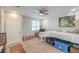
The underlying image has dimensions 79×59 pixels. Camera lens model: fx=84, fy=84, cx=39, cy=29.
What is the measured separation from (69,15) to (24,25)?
0.86 metres

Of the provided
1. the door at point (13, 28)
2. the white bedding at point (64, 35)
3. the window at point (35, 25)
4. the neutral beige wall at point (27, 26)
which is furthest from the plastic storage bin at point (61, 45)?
the door at point (13, 28)

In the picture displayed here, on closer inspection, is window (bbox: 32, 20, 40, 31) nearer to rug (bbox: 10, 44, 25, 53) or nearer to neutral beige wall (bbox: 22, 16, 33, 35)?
neutral beige wall (bbox: 22, 16, 33, 35)

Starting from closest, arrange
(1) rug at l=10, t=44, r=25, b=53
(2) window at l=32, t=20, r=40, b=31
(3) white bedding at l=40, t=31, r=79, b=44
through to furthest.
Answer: (1) rug at l=10, t=44, r=25, b=53, (3) white bedding at l=40, t=31, r=79, b=44, (2) window at l=32, t=20, r=40, b=31

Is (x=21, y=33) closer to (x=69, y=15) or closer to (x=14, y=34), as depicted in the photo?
(x=14, y=34)

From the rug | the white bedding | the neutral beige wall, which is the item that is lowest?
the rug

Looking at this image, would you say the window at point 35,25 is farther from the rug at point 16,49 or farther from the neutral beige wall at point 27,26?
the rug at point 16,49

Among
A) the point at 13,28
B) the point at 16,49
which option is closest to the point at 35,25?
the point at 13,28

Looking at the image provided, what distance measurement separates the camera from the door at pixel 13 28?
146 centimetres

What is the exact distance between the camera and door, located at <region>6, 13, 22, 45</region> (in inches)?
57.6

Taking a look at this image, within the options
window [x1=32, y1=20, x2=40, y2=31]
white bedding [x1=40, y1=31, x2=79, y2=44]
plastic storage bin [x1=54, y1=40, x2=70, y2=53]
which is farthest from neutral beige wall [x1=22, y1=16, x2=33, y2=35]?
plastic storage bin [x1=54, y1=40, x2=70, y2=53]

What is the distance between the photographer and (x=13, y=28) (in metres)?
1.55

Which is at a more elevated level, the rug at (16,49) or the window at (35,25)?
the window at (35,25)

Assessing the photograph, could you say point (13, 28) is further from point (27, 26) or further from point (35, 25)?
point (35, 25)
